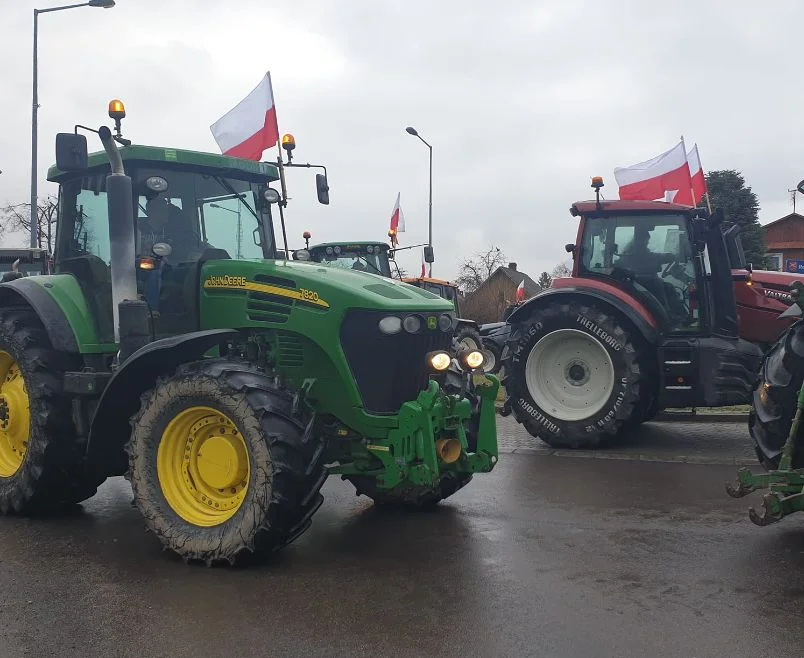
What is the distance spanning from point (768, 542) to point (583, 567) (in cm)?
131

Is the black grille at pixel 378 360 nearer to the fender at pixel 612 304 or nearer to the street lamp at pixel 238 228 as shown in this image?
the street lamp at pixel 238 228

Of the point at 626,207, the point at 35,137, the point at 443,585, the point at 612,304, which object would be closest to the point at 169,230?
the point at 443,585

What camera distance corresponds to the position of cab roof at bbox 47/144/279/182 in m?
5.91

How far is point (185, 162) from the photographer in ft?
19.9

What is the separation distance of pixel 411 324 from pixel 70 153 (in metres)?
2.33

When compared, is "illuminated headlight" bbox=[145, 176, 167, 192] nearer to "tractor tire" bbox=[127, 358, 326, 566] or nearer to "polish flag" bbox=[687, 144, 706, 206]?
"tractor tire" bbox=[127, 358, 326, 566]

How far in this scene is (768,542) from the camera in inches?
213

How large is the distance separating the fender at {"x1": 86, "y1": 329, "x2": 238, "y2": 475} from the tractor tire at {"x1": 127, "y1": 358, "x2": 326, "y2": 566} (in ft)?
0.56

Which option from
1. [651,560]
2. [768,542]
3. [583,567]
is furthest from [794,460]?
[583,567]

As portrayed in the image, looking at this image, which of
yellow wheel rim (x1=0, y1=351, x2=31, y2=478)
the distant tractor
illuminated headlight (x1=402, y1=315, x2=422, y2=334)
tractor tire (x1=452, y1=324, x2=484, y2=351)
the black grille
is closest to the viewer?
the black grille

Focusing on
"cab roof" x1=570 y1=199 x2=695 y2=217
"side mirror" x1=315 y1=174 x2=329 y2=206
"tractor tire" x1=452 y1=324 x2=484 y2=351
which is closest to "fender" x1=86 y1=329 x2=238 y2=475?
"side mirror" x1=315 y1=174 x2=329 y2=206

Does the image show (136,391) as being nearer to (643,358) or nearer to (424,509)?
(424,509)

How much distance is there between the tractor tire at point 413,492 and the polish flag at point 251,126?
3.90 m

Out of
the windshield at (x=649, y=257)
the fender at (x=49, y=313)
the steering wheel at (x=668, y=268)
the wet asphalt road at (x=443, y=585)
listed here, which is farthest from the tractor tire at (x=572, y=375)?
the fender at (x=49, y=313)
